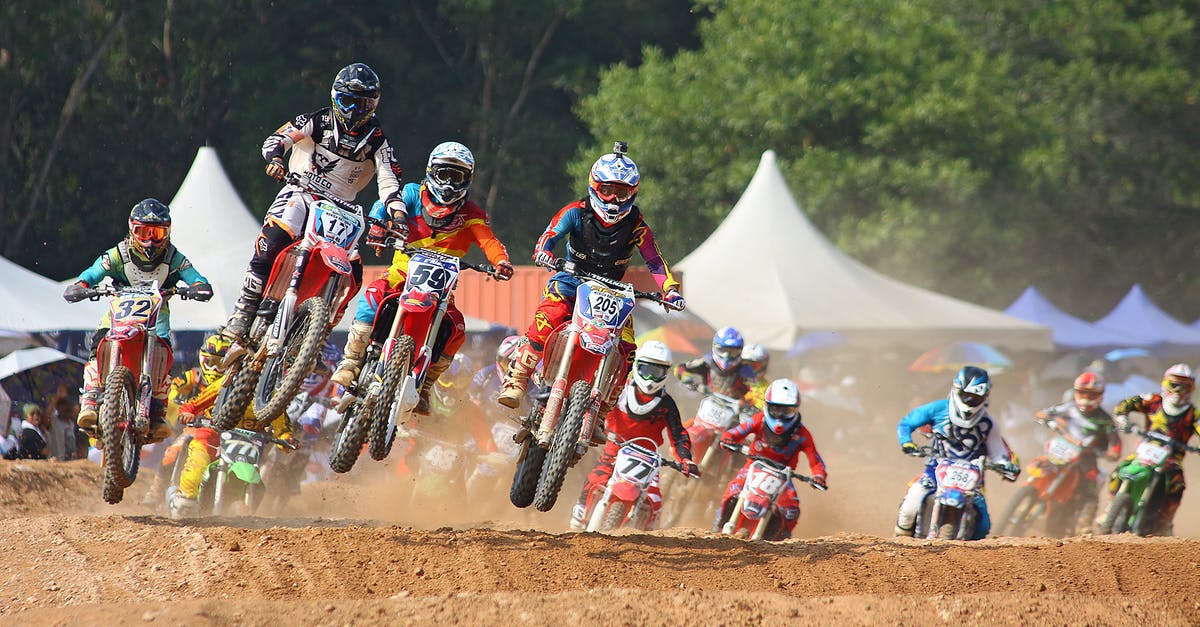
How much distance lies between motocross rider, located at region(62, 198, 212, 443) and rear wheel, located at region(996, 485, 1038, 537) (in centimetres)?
1015

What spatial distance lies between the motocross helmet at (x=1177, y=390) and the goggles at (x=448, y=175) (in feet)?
32.0

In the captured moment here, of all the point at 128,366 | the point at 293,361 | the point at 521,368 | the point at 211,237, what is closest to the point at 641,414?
the point at 521,368

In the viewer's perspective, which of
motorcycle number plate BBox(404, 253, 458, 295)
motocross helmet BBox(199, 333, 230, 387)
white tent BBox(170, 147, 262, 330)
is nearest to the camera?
motorcycle number plate BBox(404, 253, 458, 295)

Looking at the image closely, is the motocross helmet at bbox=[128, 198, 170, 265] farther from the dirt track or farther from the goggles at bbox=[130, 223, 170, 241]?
the dirt track

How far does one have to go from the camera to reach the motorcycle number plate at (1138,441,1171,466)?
15.9m

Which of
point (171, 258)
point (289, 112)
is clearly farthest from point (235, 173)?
point (171, 258)

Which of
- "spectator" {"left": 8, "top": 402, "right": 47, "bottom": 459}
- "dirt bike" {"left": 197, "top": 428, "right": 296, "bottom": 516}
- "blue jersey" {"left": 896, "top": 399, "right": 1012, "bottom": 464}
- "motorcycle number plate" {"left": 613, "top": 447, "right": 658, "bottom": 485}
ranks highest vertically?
"blue jersey" {"left": 896, "top": 399, "right": 1012, "bottom": 464}

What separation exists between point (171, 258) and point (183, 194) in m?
11.9

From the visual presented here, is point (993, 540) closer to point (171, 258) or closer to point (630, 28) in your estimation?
point (171, 258)

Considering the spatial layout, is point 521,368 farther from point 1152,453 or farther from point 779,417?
point 1152,453

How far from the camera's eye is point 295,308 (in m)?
10.6

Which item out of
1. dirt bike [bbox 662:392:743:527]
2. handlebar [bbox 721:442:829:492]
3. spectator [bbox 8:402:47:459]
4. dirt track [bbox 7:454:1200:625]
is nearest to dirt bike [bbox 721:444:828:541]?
handlebar [bbox 721:442:829:492]

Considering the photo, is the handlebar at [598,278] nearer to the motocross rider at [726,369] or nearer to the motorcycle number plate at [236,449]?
the motorcycle number plate at [236,449]

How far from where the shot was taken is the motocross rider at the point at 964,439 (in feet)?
42.7
